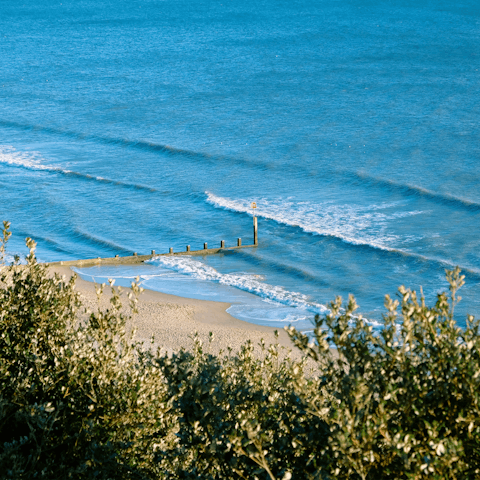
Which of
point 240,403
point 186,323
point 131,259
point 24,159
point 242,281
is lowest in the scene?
point 242,281

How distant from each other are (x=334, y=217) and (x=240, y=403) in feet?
130

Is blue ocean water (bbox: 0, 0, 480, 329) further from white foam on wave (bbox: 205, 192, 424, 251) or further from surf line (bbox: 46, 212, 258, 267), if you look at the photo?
surf line (bbox: 46, 212, 258, 267)

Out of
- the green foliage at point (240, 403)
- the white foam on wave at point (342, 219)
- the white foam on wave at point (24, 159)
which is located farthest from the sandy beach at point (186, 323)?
the white foam on wave at point (24, 159)

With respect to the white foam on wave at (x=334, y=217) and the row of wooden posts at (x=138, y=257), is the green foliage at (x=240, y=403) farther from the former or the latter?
the white foam on wave at (x=334, y=217)

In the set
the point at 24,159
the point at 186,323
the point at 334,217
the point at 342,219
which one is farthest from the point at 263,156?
the point at 186,323

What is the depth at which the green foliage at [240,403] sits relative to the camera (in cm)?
627

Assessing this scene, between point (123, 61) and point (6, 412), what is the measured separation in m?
107

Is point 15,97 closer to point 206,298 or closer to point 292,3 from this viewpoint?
point 206,298

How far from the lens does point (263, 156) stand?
62969mm

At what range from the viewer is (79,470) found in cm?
845

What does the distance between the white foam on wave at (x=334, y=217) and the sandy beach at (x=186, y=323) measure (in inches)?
539

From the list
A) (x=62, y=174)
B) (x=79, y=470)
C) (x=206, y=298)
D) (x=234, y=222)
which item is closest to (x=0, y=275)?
(x=79, y=470)

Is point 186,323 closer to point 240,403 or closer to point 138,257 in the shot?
point 138,257

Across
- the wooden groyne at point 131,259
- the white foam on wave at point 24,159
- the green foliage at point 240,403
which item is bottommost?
the wooden groyne at point 131,259
